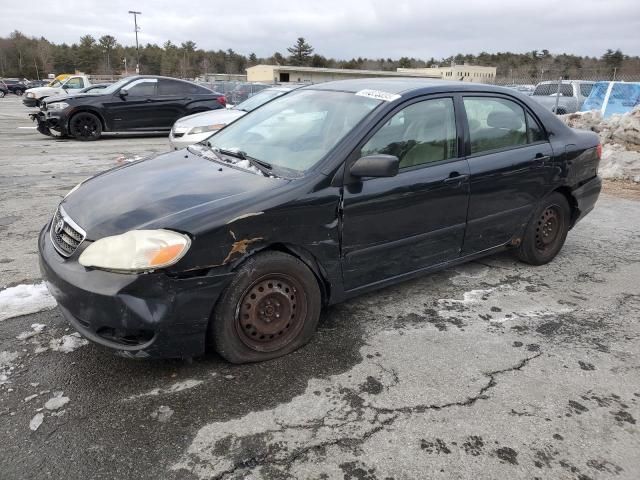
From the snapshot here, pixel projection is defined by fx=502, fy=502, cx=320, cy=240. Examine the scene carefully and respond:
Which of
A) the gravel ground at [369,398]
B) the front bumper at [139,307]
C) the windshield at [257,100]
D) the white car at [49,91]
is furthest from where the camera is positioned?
the white car at [49,91]

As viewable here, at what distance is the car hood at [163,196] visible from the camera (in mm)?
2633

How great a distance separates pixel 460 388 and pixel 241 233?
1462 millimetres

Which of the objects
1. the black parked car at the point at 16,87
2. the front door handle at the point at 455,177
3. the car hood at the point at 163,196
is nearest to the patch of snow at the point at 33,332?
the car hood at the point at 163,196

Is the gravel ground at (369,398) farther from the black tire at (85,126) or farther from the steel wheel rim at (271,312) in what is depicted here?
the black tire at (85,126)

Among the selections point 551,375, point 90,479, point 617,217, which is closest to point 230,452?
point 90,479

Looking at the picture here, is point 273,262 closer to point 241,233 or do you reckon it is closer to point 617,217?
point 241,233

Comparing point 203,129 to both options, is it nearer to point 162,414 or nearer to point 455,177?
point 455,177

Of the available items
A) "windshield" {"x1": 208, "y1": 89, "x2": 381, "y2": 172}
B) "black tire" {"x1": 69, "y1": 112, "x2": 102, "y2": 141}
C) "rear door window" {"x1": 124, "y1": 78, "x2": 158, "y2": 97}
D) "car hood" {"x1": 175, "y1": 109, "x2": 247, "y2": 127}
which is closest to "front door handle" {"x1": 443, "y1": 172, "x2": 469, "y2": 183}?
"windshield" {"x1": 208, "y1": 89, "x2": 381, "y2": 172}

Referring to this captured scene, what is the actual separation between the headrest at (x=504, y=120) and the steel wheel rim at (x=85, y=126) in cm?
1084

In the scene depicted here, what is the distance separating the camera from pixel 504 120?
410 centimetres

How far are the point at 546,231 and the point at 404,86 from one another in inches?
78.6

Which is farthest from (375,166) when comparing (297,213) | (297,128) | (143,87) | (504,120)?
(143,87)

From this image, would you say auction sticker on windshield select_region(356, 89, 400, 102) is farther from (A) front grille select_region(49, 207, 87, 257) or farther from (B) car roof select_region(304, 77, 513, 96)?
(A) front grille select_region(49, 207, 87, 257)

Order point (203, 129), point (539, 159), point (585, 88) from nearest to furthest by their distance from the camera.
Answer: point (539, 159) → point (203, 129) → point (585, 88)
